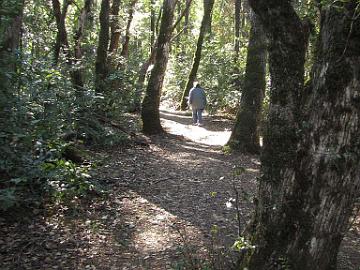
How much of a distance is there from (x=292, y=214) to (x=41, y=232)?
3.69 meters

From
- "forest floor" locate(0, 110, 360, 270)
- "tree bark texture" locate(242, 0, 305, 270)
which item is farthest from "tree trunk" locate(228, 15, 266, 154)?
"tree bark texture" locate(242, 0, 305, 270)

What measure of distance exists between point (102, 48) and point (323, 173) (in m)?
10.7

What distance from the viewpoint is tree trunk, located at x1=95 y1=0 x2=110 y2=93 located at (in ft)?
42.3

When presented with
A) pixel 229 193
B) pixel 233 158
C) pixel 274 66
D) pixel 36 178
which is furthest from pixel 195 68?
pixel 274 66

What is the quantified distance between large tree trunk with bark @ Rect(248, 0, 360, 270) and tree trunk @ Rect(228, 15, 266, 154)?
713 cm

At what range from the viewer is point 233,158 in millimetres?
10789

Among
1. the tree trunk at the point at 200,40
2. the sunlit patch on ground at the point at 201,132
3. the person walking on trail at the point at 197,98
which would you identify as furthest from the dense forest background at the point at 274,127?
the tree trunk at the point at 200,40

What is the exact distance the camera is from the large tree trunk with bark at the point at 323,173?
11.6 feet

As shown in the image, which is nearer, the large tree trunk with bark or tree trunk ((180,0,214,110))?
the large tree trunk with bark

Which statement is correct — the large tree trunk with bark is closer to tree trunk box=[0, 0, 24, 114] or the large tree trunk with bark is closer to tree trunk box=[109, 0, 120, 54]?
tree trunk box=[0, 0, 24, 114]

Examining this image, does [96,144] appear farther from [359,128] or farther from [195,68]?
[195,68]

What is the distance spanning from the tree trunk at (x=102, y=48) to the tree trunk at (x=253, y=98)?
4.47 metres

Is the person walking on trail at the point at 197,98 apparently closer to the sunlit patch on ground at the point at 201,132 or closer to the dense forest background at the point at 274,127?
the sunlit patch on ground at the point at 201,132

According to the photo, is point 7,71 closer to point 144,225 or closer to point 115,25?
point 144,225
